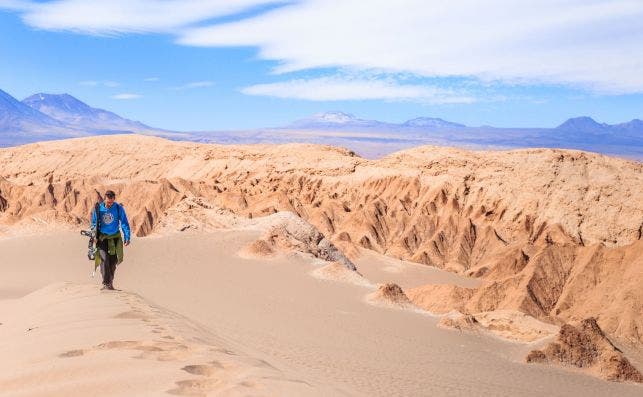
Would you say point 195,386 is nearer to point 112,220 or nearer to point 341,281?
point 112,220

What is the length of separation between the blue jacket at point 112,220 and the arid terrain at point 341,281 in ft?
3.50

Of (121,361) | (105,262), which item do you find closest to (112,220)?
(105,262)

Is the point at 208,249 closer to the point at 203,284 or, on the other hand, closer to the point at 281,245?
the point at 281,245

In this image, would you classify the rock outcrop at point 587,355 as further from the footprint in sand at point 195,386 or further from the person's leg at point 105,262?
the footprint in sand at point 195,386

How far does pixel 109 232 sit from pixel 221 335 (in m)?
2.70

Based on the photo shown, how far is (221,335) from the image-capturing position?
10688 millimetres

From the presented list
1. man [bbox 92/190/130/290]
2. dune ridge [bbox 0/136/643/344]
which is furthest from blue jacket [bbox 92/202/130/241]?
dune ridge [bbox 0/136/643/344]

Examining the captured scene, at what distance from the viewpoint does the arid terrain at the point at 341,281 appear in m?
7.06

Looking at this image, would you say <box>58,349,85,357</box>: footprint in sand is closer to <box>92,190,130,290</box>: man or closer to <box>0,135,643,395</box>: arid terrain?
<box>0,135,643,395</box>: arid terrain

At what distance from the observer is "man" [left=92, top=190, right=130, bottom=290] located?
11.4m

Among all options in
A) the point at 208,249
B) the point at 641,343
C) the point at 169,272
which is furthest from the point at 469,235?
the point at 169,272

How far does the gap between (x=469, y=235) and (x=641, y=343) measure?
3028 cm

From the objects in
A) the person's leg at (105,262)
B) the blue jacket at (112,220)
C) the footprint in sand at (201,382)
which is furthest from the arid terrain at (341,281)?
the blue jacket at (112,220)

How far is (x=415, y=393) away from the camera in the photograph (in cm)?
932
